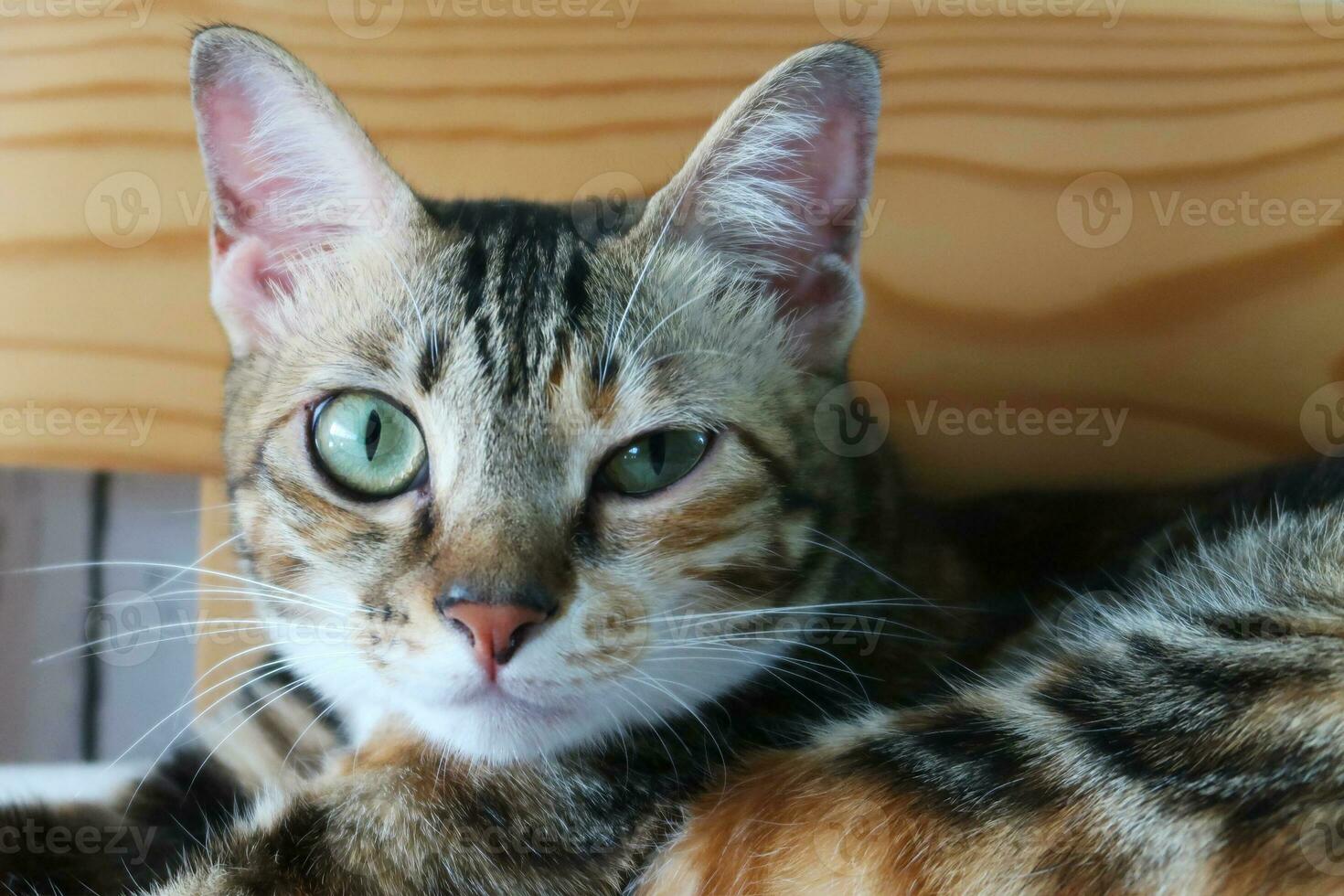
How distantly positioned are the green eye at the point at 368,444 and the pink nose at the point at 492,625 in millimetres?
129

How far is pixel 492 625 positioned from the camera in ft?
1.75

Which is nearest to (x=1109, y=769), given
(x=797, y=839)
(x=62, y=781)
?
(x=797, y=839)

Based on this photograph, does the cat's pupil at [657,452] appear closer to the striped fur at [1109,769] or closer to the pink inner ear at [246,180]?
the striped fur at [1109,769]

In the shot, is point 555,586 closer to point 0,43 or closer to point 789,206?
point 789,206

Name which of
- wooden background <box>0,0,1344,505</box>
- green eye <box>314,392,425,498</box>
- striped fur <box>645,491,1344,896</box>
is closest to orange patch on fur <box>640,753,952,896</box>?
striped fur <box>645,491,1344,896</box>

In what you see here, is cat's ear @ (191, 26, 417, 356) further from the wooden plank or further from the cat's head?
the wooden plank

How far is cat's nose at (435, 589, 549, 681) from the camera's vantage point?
53cm

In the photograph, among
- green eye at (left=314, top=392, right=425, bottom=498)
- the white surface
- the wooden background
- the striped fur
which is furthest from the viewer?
the wooden background

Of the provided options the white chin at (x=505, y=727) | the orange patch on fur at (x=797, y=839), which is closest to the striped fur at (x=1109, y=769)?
the orange patch on fur at (x=797, y=839)

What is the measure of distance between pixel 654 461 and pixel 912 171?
456 millimetres

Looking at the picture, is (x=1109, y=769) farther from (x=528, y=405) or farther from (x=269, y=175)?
(x=269, y=175)

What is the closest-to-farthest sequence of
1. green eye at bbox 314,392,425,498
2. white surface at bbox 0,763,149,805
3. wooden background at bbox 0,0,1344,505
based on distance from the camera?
green eye at bbox 314,392,425,498 < white surface at bbox 0,763,149,805 < wooden background at bbox 0,0,1344,505

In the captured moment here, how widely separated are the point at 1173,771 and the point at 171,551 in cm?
85

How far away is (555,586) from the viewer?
56 centimetres
